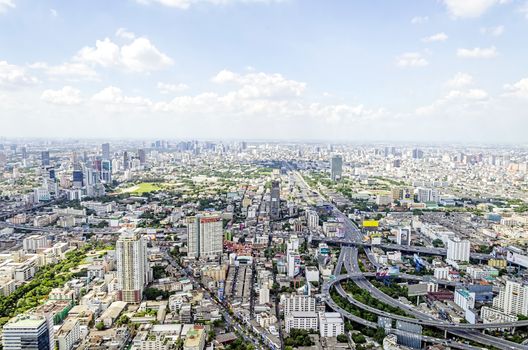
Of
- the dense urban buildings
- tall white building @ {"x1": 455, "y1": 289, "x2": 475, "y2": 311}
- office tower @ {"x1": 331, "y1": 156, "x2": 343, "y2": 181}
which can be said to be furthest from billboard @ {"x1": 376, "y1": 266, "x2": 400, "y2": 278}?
office tower @ {"x1": 331, "y1": 156, "x2": 343, "y2": 181}

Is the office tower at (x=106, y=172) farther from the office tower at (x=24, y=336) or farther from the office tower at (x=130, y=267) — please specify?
the office tower at (x=24, y=336)

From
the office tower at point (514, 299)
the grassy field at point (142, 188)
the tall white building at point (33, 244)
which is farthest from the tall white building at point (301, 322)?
the grassy field at point (142, 188)

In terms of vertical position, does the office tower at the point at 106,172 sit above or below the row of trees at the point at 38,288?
above

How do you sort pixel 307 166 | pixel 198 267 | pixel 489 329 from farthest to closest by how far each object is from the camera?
pixel 307 166, pixel 198 267, pixel 489 329

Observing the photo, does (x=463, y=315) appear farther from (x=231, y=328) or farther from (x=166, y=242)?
(x=166, y=242)

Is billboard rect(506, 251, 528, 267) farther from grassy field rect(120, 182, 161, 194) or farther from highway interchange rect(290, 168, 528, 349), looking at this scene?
grassy field rect(120, 182, 161, 194)

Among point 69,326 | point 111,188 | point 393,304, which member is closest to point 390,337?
point 393,304
